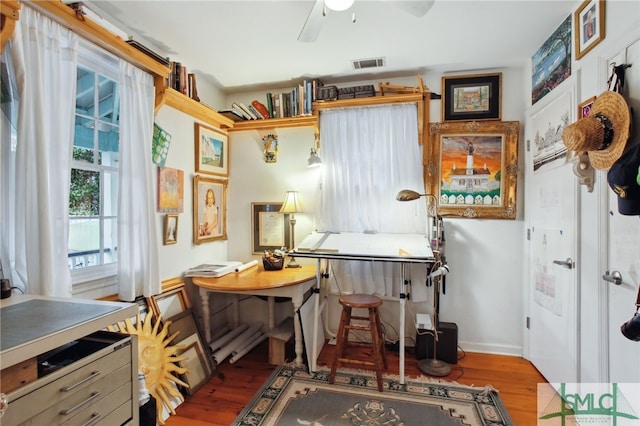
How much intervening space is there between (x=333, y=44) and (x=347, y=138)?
819mm

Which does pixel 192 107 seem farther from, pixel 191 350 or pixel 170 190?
pixel 191 350

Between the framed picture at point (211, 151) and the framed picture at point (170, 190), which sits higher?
the framed picture at point (211, 151)

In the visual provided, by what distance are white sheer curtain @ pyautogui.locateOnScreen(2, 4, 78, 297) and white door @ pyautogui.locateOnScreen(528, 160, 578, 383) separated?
290 cm

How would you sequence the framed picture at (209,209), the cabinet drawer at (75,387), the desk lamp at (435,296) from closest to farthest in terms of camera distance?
the cabinet drawer at (75,387) < the desk lamp at (435,296) < the framed picture at (209,209)

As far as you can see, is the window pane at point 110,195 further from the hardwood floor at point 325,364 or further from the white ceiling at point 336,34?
the hardwood floor at point 325,364

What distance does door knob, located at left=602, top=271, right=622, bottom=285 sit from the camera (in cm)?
149

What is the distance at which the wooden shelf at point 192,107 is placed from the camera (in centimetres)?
221

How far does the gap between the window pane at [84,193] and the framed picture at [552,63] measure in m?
3.14

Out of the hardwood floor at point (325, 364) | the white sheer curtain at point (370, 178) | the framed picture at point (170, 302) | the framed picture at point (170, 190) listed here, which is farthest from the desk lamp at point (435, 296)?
the framed picture at point (170, 302)

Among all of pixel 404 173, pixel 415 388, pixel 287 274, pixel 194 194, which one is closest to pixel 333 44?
pixel 404 173

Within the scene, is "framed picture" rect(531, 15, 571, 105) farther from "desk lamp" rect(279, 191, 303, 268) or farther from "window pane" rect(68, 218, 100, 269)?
"window pane" rect(68, 218, 100, 269)


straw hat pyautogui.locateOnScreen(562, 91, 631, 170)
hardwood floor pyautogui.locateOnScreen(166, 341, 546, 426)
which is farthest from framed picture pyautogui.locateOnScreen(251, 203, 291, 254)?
straw hat pyautogui.locateOnScreen(562, 91, 631, 170)

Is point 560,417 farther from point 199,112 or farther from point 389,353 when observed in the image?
point 199,112

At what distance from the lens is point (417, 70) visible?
8.82 ft
